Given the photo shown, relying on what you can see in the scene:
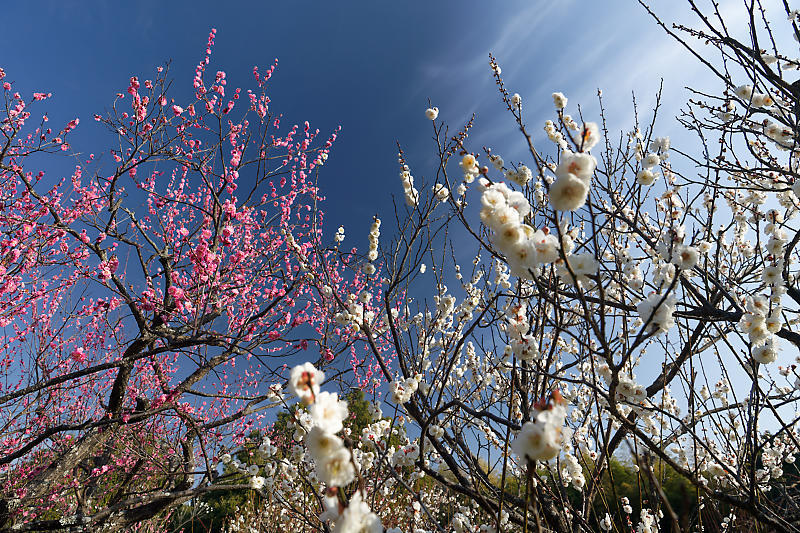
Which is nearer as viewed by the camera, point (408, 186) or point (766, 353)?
point (766, 353)

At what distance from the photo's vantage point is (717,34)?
9.28 ft

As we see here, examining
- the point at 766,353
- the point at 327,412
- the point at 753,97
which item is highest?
the point at 753,97

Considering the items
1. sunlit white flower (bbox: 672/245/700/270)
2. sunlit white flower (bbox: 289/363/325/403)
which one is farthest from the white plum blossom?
sunlit white flower (bbox: 289/363/325/403)

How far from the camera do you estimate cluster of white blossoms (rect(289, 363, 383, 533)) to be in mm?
845

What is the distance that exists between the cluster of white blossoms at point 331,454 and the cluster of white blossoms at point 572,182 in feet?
2.66

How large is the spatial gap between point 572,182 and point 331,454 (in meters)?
0.94

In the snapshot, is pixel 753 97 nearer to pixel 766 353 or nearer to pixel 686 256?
pixel 766 353

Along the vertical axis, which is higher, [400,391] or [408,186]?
[408,186]

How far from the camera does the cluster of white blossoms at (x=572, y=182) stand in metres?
1.10

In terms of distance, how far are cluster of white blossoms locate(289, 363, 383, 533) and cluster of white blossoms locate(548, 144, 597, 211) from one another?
81 centimetres

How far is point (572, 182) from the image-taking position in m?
1.11

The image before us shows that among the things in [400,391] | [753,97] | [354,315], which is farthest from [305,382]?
[753,97]

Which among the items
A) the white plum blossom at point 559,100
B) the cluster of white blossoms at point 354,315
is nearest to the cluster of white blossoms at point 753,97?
the white plum blossom at point 559,100

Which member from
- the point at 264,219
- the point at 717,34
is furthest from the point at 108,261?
the point at 717,34
